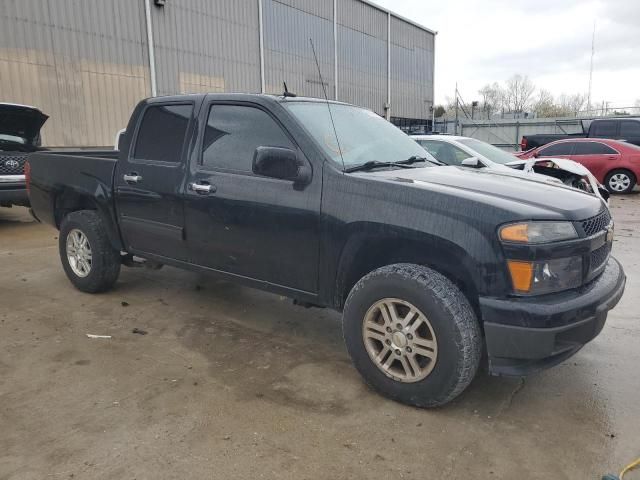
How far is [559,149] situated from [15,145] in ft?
40.5

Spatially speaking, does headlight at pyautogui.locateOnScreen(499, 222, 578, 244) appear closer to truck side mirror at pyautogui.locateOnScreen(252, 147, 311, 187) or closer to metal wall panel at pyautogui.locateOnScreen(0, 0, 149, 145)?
truck side mirror at pyautogui.locateOnScreen(252, 147, 311, 187)

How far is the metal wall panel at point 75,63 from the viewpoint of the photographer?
42.0ft

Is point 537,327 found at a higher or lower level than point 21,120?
lower

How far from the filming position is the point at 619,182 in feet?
42.8

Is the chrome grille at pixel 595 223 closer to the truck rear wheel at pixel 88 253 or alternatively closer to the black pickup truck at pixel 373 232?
the black pickup truck at pixel 373 232

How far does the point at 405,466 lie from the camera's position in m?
2.45

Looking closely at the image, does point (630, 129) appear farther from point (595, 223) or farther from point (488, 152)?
point (595, 223)

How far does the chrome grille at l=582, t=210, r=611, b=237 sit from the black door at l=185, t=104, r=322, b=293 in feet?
4.96

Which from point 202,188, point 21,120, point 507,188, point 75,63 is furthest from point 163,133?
point 75,63

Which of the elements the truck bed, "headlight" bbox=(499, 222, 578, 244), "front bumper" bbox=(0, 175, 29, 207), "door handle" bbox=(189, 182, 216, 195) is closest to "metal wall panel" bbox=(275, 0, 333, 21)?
"front bumper" bbox=(0, 175, 29, 207)

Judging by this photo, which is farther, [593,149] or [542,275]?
[593,149]

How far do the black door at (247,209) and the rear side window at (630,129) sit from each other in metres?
15.4

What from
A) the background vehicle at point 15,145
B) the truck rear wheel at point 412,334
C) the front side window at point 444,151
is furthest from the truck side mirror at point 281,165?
the background vehicle at point 15,145

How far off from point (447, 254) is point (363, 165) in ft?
2.93
